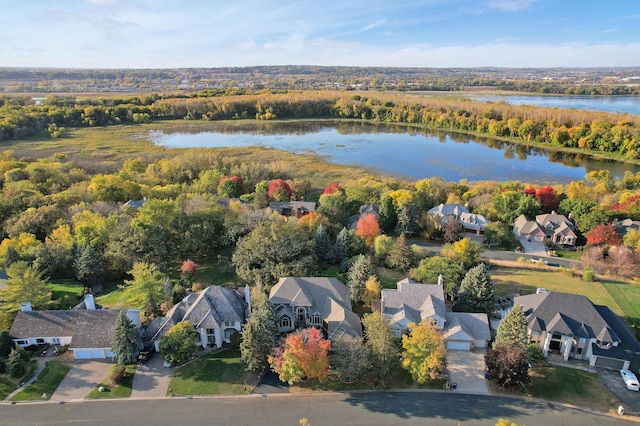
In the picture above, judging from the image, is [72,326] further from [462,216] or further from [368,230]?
[462,216]

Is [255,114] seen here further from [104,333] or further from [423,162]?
[104,333]

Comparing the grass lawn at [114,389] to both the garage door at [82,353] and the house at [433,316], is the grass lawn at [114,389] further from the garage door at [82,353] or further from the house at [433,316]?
the house at [433,316]

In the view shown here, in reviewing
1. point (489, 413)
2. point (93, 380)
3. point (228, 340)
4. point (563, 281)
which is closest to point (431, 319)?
point (489, 413)

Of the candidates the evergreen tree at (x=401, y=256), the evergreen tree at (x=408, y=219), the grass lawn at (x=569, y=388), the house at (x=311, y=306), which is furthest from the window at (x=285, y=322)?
the evergreen tree at (x=408, y=219)

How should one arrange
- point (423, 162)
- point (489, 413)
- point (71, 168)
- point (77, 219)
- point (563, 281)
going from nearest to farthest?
1. point (489, 413)
2. point (563, 281)
3. point (77, 219)
4. point (71, 168)
5. point (423, 162)

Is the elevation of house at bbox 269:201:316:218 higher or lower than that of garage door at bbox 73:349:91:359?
higher

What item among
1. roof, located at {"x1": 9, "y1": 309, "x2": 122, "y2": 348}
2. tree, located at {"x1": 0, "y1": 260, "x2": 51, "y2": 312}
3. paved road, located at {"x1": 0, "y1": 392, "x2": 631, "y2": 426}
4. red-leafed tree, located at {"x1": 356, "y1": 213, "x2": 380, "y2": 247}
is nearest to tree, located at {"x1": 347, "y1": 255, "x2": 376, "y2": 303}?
red-leafed tree, located at {"x1": 356, "y1": 213, "x2": 380, "y2": 247}

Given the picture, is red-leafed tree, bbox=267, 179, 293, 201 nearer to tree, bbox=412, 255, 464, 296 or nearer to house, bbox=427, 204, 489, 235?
house, bbox=427, 204, 489, 235
